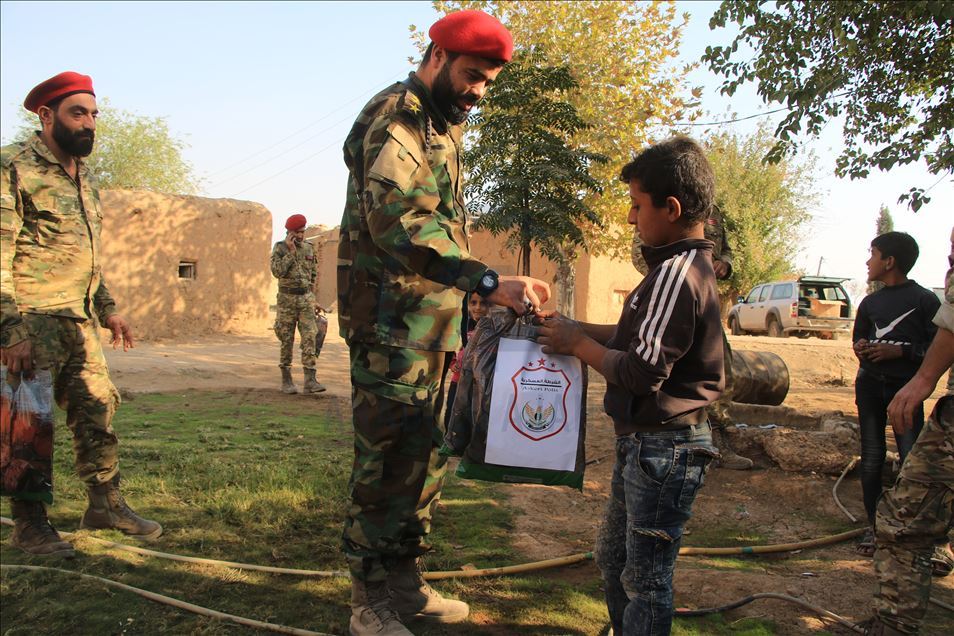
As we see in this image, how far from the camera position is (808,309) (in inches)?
751

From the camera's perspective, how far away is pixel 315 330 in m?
9.30

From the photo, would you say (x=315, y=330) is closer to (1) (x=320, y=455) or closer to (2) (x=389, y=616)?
(1) (x=320, y=455)

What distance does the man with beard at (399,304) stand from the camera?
253 centimetres

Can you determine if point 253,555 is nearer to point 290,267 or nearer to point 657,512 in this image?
point 657,512

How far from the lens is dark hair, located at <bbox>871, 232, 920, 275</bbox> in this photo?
4004 millimetres

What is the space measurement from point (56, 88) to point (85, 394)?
155 cm

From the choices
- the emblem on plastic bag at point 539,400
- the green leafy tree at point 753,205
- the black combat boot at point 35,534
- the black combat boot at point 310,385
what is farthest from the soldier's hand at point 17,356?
the green leafy tree at point 753,205

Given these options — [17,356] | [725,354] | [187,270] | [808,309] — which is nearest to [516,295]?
[17,356]

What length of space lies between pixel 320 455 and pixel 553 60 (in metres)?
10.1

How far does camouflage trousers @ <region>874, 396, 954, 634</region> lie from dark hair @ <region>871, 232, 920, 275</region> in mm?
1665

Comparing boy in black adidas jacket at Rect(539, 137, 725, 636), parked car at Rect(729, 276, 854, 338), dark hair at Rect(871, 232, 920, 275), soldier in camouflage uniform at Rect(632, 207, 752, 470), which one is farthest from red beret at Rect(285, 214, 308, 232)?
parked car at Rect(729, 276, 854, 338)

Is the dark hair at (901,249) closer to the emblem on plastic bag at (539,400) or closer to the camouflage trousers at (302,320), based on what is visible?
the emblem on plastic bag at (539,400)

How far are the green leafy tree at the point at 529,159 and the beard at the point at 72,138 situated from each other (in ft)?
21.3

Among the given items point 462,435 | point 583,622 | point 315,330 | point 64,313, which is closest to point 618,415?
point 462,435
